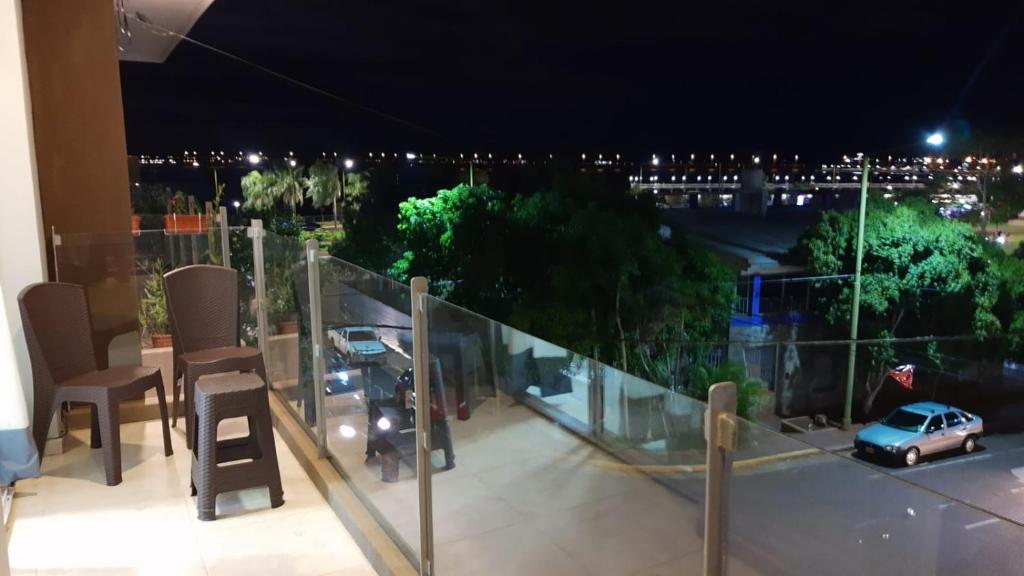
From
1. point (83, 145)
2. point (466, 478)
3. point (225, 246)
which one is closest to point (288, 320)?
point (225, 246)

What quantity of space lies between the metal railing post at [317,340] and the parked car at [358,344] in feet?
0.52

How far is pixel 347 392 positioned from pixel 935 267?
25081 millimetres

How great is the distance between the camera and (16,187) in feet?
12.8

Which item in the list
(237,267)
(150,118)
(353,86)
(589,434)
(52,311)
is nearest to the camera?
(589,434)

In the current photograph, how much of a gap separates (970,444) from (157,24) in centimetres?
2324

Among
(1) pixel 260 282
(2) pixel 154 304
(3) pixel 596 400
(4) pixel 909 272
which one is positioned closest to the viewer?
(3) pixel 596 400

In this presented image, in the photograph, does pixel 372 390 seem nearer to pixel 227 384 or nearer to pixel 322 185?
pixel 227 384

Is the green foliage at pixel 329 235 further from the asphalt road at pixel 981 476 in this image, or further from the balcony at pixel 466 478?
the balcony at pixel 466 478

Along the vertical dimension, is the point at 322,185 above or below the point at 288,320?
above

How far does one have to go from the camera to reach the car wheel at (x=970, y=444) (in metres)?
20.8

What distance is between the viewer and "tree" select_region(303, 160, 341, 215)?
39875mm

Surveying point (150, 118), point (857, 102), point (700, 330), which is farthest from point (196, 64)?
point (857, 102)

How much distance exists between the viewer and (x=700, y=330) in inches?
914

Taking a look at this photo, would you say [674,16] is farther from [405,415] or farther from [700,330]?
[405,415]
